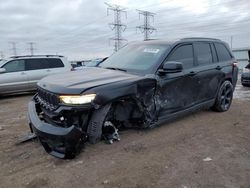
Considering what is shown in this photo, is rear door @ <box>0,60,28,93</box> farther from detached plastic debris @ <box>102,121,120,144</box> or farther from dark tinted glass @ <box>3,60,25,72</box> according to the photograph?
detached plastic debris @ <box>102,121,120,144</box>

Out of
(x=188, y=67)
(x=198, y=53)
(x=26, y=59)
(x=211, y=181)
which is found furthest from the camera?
(x=26, y=59)

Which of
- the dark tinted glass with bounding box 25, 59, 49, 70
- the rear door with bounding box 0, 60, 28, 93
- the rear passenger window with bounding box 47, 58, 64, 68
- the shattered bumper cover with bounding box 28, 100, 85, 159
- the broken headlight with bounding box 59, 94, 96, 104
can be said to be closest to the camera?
the shattered bumper cover with bounding box 28, 100, 85, 159

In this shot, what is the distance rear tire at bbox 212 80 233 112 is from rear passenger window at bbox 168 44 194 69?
1.41 meters

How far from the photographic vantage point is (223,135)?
15.7ft

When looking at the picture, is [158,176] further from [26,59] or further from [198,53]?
[26,59]

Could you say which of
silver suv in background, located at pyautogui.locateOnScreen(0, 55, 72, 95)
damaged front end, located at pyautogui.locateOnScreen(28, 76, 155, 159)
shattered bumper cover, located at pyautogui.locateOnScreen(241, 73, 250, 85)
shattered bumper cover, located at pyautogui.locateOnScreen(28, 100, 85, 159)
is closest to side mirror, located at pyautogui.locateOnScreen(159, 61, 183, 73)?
damaged front end, located at pyautogui.locateOnScreen(28, 76, 155, 159)

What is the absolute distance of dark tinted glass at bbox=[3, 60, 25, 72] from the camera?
1018 cm

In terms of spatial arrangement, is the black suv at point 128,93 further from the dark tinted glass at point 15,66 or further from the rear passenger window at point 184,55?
the dark tinted glass at point 15,66

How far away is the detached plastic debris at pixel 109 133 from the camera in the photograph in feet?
13.3

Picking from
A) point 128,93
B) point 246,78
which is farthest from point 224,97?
point 246,78

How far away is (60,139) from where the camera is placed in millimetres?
3297

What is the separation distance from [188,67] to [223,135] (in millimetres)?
1448

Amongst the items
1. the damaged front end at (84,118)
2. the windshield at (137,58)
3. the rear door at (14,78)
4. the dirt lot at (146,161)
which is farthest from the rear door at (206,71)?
the rear door at (14,78)

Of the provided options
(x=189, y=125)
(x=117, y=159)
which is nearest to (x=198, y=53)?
(x=189, y=125)
